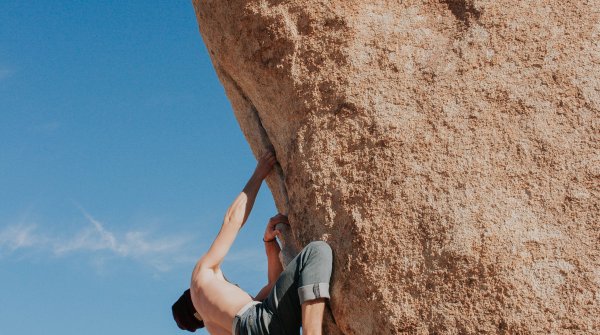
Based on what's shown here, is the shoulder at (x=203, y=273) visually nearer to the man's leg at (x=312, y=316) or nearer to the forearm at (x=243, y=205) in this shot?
the forearm at (x=243, y=205)

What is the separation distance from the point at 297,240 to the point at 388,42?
135cm

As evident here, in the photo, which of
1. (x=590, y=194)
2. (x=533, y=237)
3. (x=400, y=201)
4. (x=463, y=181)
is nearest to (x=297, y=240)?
(x=400, y=201)

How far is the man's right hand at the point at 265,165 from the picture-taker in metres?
5.13

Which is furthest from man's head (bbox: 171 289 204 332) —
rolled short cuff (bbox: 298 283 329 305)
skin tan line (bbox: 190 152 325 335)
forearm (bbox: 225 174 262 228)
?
rolled short cuff (bbox: 298 283 329 305)

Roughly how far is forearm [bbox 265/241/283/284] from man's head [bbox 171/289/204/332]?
1.83 feet

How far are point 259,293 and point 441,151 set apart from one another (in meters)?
1.58

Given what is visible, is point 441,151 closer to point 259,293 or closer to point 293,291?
point 293,291

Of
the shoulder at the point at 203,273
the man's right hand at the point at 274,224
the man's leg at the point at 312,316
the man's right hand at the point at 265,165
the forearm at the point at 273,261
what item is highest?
the man's right hand at the point at 265,165

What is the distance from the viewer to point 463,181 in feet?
13.6

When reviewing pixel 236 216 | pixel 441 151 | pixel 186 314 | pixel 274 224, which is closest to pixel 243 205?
pixel 236 216

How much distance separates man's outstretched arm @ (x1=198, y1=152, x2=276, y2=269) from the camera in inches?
187

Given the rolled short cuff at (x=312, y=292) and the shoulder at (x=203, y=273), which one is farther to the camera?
the shoulder at (x=203, y=273)

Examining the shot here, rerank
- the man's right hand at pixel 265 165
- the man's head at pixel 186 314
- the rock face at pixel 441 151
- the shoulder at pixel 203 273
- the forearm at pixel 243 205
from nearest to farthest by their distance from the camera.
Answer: the rock face at pixel 441 151
the shoulder at pixel 203 273
the forearm at pixel 243 205
the man's head at pixel 186 314
the man's right hand at pixel 265 165

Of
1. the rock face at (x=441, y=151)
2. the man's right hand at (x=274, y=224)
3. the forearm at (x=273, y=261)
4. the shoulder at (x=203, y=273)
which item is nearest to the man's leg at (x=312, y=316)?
the rock face at (x=441, y=151)
